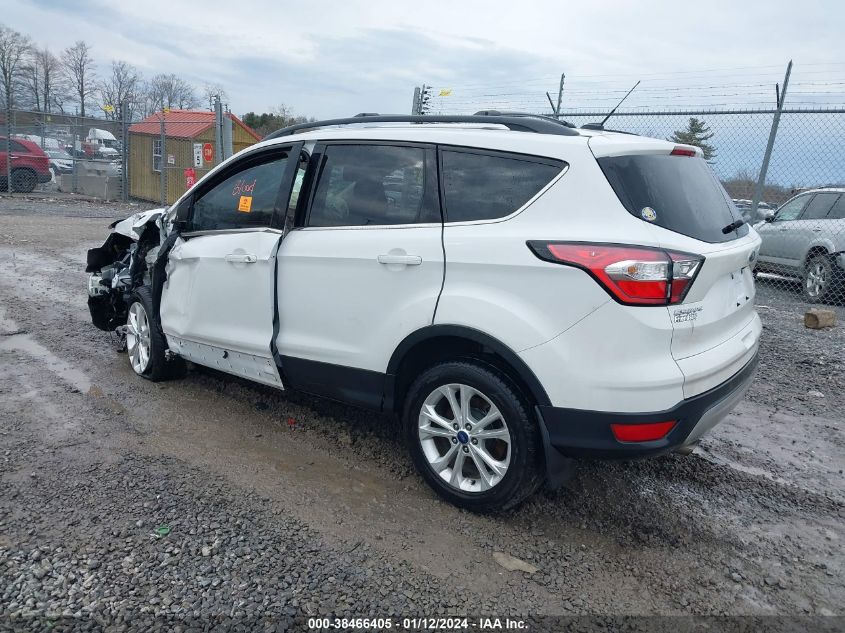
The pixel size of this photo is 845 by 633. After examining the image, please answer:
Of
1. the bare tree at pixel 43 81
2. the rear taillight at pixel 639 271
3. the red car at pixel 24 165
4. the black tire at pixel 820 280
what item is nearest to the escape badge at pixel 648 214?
the rear taillight at pixel 639 271

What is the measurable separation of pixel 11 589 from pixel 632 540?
8.76 ft

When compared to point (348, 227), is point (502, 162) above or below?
above

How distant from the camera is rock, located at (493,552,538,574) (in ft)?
9.38

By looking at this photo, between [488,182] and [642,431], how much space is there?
4.36ft

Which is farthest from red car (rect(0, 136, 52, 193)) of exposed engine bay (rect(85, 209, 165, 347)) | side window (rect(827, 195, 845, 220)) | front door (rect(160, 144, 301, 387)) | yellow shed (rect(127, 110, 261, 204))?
side window (rect(827, 195, 845, 220))

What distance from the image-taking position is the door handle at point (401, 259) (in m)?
3.19

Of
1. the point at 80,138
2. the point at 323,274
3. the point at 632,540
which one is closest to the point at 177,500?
the point at 323,274

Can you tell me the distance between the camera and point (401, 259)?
3.23 m

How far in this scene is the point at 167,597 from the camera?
8.45 feet

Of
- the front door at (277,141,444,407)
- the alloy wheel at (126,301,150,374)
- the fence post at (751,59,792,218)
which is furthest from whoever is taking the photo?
the fence post at (751,59,792,218)

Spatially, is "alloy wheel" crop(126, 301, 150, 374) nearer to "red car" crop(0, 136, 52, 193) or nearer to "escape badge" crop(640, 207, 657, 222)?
"escape badge" crop(640, 207, 657, 222)

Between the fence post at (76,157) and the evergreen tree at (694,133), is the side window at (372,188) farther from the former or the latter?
the fence post at (76,157)

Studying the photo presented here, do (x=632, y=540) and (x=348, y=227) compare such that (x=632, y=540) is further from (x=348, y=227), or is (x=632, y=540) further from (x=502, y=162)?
(x=348, y=227)

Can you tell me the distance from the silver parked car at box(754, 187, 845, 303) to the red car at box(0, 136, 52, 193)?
1929cm
